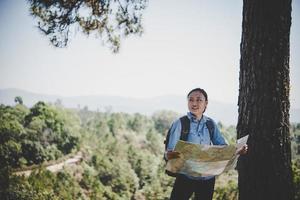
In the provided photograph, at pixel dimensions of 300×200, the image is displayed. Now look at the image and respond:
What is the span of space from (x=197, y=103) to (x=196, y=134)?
278 millimetres

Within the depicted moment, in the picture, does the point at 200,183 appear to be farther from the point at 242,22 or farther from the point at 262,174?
the point at 242,22

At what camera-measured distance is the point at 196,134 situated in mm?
→ 2412

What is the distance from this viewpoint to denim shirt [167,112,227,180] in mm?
2344

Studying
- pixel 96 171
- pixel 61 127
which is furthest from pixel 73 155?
pixel 96 171

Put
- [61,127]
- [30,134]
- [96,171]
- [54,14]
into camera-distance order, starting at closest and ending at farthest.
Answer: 1. [54,14]
2. [96,171]
3. [30,134]
4. [61,127]

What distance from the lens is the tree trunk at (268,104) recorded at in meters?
2.35

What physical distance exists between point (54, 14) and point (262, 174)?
342 cm

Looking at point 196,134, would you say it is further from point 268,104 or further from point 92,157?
point 92,157

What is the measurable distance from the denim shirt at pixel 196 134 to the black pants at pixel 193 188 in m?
0.05

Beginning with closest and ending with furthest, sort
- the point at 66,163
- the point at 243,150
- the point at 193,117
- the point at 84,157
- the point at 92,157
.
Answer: the point at 243,150, the point at 193,117, the point at 66,163, the point at 92,157, the point at 84,157

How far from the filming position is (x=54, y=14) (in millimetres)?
3979

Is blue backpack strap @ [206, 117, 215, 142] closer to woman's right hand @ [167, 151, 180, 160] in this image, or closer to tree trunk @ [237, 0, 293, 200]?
tree trunk @ [237, 0, 293, 200]

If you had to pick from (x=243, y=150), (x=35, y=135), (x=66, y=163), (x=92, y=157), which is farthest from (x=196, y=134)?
(x=35, y=135)

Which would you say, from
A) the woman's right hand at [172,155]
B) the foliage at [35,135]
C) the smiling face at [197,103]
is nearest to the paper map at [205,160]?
the woman's right hand at [172,155]
